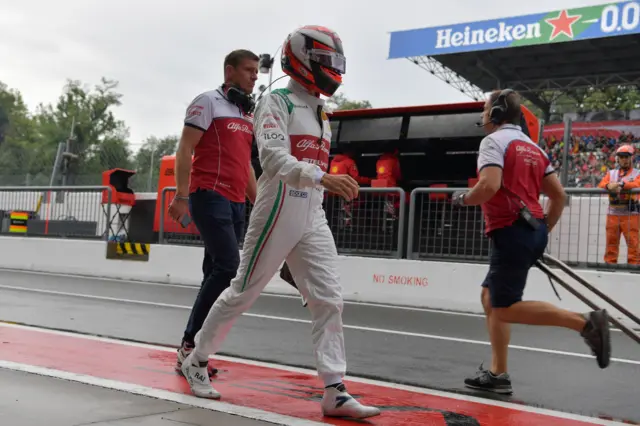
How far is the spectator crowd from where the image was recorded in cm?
2090

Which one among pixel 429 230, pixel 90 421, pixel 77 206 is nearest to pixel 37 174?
pixel 77 206

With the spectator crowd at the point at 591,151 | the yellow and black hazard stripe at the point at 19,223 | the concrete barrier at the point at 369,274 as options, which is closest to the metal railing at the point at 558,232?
the concrete barrier at the point at 369,274

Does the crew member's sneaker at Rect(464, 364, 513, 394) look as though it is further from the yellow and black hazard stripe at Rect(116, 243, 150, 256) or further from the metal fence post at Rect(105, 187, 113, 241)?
the metal fence post at Rect(105, 187, 113, 241)

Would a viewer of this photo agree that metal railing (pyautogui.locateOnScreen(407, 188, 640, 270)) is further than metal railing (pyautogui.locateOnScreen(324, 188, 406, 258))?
No

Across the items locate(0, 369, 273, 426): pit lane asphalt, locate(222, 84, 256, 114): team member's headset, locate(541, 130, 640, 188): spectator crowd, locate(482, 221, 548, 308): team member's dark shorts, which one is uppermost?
locate(541, 130, 640, 188): spectator crowd

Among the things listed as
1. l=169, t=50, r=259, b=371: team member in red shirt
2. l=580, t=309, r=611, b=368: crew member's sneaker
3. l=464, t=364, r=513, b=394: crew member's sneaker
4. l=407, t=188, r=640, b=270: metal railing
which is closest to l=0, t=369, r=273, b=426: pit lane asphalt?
l=169, t=50, r=259, b=371: team member in red shirt

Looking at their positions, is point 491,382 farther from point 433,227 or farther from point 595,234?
point 433,227

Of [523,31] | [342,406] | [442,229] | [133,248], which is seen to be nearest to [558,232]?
[442,229]

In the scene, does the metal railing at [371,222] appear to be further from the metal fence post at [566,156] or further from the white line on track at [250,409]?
the white line on track at [250,409]

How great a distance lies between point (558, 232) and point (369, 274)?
2576 mm

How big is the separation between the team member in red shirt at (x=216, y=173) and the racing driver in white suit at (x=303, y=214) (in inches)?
27.2

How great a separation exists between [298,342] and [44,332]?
2.05 m

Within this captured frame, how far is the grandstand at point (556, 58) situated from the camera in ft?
76.6

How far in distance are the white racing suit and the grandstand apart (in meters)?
16.4
